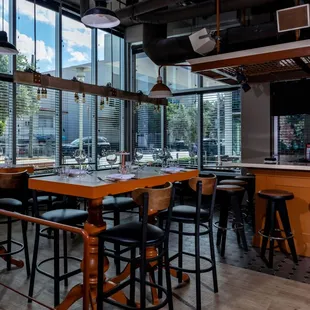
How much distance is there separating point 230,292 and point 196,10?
432cm

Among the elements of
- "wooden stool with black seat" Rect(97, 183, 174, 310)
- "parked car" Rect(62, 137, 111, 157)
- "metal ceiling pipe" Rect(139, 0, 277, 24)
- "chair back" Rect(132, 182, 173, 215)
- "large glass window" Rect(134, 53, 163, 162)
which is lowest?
"wooden stool with black seat" Rect(97, 183, 174, 310)

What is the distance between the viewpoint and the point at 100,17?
3.34 metres

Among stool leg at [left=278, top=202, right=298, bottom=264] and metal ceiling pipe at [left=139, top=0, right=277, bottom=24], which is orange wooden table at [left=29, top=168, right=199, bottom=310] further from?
metal ceiling pipe at [left=139, top=0, right=277, bottom=24]

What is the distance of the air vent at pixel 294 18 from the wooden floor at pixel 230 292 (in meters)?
2.67

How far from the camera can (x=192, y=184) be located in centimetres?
272

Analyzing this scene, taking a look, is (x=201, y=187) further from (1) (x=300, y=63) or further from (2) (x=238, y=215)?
(1) (x=300, y=63)

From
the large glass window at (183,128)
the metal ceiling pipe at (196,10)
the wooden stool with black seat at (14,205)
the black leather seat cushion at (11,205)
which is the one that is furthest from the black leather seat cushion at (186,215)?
the large glass window at (183,128)

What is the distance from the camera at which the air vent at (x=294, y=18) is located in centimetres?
346

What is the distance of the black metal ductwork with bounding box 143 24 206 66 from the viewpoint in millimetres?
5426

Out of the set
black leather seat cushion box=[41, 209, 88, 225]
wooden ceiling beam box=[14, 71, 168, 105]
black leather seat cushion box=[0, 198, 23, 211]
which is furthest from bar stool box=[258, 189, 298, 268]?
wooden ceiling beam box=[14, 71, 168, 105]

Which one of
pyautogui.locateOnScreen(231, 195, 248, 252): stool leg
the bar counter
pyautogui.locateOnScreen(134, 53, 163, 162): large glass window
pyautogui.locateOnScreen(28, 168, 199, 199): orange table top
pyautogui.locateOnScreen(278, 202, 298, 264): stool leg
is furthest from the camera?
pyautogui.locateOnScreen(134, 53, 163, 162): large glass window

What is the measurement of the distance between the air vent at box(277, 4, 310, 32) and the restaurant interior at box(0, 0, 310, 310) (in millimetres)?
11

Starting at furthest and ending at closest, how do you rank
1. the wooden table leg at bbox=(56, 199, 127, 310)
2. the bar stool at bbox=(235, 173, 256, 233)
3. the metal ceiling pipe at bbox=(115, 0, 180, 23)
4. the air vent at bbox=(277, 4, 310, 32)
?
the bar stool at bbox=(235, 173, 256, 233) → the metal ceiling pipe at bbox=(115, 0, 180, 23) → the air vent at bbox=(277, 4, 310, 32) → the wooden table leg at bbox=(56, 199, 127, 310)

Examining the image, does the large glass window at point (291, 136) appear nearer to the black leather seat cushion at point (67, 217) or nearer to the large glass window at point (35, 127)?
the black leather seat cushion at point (67, 217)
